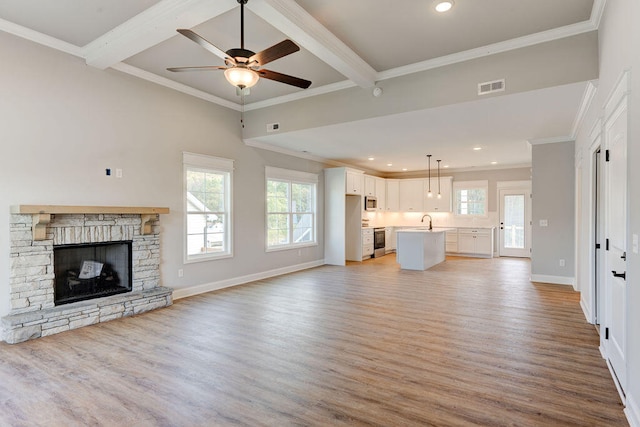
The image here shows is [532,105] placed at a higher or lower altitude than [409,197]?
higher

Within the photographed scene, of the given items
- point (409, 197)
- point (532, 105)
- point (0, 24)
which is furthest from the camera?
point (409, 197)

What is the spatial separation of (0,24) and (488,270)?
28.4 ft

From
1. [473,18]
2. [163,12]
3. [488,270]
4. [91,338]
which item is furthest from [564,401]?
[488,270]

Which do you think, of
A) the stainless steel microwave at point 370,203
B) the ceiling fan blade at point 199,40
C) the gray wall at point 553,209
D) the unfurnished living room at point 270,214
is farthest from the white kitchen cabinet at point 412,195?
the ceiling fan blade at point 199,40

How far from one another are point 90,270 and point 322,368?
3.38 metres

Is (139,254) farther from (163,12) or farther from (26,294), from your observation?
(163,12)

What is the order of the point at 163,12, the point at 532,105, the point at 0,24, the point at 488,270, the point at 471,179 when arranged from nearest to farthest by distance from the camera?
1. the point at 163,12
2. the point at 0,24
3. the point at 532,105
4. the point at 488,270
5. the point at 471,179

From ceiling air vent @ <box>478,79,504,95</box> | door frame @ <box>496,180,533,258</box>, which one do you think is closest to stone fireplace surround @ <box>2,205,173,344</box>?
ceiling air vent @ <box>478,79,504,95</box>

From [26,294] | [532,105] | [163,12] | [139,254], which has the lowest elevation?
[26,294]

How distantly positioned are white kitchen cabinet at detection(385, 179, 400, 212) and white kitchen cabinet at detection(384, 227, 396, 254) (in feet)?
2.12

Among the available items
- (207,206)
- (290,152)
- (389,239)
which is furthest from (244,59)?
(389,239)

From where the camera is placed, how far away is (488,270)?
24.9ft

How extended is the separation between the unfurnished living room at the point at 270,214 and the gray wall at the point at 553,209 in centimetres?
3

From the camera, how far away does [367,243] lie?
9484 mm
